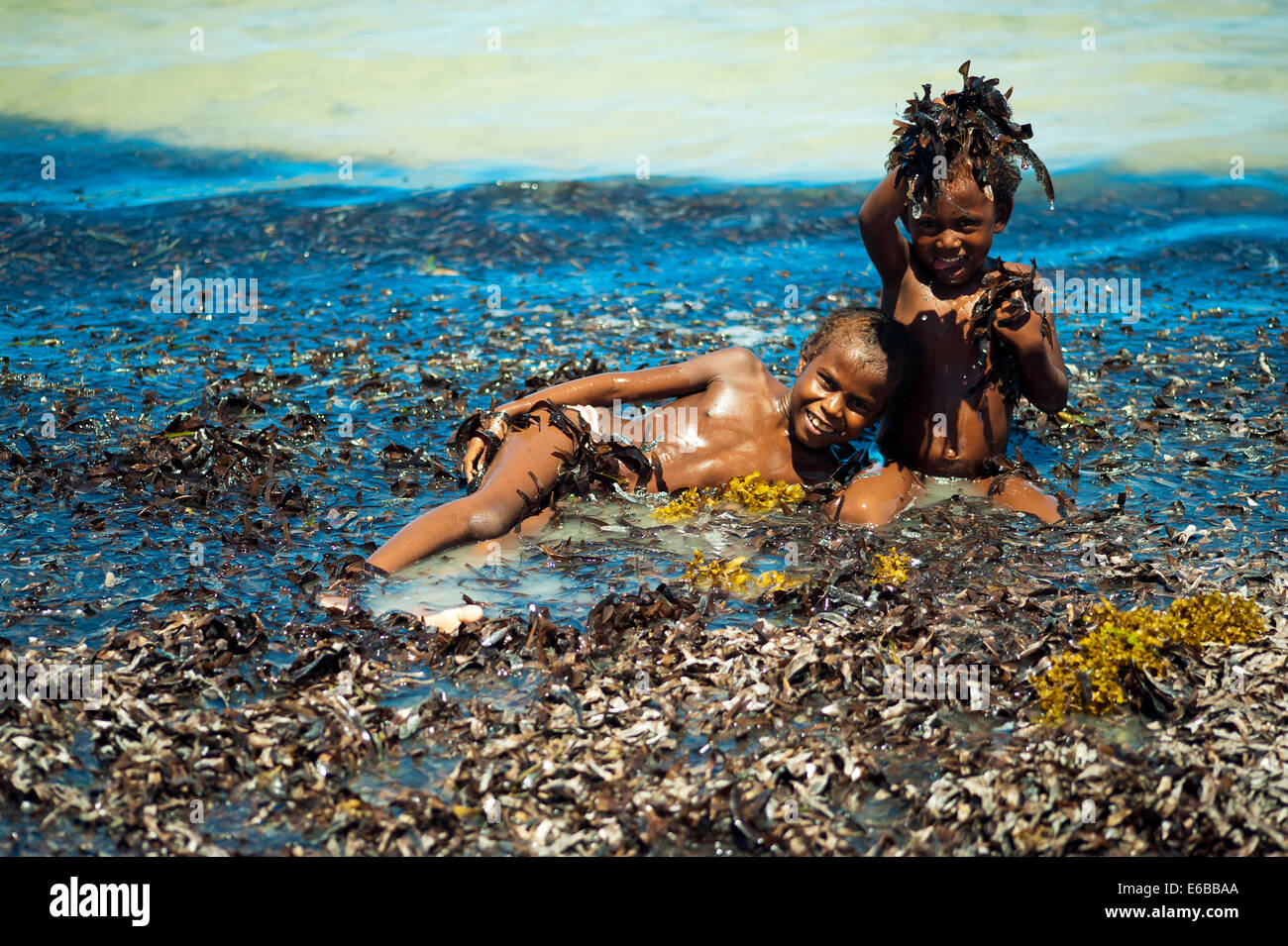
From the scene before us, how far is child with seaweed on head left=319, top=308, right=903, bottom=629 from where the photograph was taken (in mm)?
6105

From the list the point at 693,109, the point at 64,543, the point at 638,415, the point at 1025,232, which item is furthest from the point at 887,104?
the point at 64,543

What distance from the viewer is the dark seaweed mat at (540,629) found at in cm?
394

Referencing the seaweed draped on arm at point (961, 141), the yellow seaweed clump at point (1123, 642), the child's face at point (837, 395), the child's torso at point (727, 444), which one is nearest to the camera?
the yellow seaweed clump at point (1123, 642)

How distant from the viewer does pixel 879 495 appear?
621 centimetres

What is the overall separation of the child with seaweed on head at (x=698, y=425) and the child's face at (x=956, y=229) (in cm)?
41

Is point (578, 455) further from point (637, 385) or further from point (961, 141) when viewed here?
point (961, 141)

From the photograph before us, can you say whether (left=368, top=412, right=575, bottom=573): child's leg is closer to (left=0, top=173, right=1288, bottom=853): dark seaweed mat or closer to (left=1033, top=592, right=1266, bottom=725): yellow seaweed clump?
(left=0, top=173, right=1288, bottom=853): dark seaweed mat

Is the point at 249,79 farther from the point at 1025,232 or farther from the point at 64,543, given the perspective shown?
the point at 64,543

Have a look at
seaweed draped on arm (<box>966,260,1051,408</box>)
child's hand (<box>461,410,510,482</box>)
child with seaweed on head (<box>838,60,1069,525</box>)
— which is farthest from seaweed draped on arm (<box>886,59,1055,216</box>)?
child's hand (<box>461,410,510,482</box>)

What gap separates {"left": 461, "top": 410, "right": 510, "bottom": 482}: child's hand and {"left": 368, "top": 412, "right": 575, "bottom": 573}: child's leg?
9 centimetres

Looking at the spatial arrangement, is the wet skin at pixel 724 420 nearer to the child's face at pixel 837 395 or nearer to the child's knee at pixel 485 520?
the child's face at pixel 837 395

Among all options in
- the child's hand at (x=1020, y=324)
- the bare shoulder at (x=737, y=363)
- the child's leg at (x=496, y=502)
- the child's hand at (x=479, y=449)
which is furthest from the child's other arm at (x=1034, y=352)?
the child's hand at (x=479, y=449)

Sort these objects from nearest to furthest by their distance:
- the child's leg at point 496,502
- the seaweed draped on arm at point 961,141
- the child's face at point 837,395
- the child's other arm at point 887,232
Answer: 1. the child's leg at point 496,502
2. the seaweed draped on arm at point 961,141
3. the child's other arm at point 887,232
4. the child's face at point 837,395

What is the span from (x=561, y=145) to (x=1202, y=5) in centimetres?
1111
